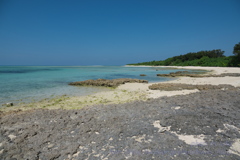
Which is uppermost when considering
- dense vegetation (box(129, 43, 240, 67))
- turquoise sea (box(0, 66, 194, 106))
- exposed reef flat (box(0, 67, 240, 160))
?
dense vegetation (box(129, 43, 240, 67))

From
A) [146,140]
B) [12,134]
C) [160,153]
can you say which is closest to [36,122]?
[12,134]

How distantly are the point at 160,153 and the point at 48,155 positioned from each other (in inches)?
97.2

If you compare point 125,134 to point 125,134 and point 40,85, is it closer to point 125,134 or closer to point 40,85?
point 125,134

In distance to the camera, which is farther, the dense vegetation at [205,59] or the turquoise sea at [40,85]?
the dense vegetation at [205,59]

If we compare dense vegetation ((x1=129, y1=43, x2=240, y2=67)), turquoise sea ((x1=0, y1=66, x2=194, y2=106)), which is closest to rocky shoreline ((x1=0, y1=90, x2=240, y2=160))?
turquoise sea ((x1=0, y1=66, x2=194, y2=106))

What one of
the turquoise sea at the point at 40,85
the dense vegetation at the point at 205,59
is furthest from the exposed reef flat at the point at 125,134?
the dense vegetation at the point at 205,59

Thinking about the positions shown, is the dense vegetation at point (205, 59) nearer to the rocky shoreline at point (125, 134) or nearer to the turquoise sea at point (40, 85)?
the turquoise sea at point (40, 85)

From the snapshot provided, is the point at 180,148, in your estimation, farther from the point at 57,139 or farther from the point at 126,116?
the point at 57,139

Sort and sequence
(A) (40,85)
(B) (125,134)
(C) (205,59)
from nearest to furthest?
(B) (125,134) < (A) (40,85) < (C) (205,59)

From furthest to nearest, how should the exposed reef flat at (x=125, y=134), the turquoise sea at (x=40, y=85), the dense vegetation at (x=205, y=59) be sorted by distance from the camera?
the dense vegetation at (x=205, y=59)
the turquoise sea at (x=40, y=85)
the exposed reef flat at (x=125, y=134)

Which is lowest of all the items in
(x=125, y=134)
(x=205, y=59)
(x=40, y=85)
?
(x=40, y=85)

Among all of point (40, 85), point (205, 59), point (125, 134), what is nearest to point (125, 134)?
point (125, 134)

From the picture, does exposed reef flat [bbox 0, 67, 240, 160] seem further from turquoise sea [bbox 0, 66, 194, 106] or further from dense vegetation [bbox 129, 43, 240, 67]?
dense vegetation [bbox 129, 43, 240, 67]

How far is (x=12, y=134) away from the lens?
398cm
